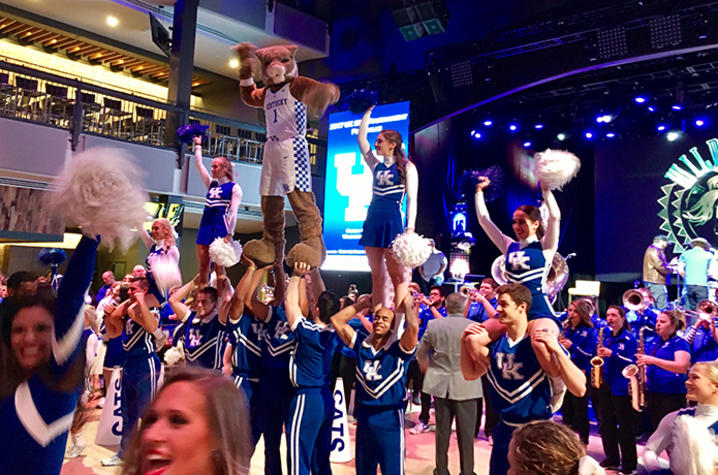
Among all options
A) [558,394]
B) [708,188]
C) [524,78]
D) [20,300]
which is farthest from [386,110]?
[20,300]

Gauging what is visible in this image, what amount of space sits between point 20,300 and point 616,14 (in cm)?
898

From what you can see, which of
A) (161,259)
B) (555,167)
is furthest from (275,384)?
(555,167)

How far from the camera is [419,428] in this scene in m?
7.44

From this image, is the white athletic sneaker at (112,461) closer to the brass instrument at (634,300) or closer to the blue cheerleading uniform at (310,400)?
the blue cheerleading uniform at (310,400)

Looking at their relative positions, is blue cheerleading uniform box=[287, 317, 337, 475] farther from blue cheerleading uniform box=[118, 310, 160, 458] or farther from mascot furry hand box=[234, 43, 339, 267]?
blue cheerleading uniform box=[118, 310, 160, 458]

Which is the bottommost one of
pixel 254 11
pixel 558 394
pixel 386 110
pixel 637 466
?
pixel 637 466

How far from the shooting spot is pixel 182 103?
1271cm

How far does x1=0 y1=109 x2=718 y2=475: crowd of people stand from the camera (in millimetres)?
1745

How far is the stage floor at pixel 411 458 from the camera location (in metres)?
5.54

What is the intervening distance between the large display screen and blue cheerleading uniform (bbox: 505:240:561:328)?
7945mm

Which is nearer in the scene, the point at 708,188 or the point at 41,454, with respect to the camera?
the point at 41,454

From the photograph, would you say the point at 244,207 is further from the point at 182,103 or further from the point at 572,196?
the point at 572,196

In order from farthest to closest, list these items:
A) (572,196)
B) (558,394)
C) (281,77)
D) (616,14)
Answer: (572,196), (616,14), (281,77), (558,394)

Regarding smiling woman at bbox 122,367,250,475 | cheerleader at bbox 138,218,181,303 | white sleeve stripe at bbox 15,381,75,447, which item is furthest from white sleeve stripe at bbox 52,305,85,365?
cheerleader at bbox 138,218,181,303
